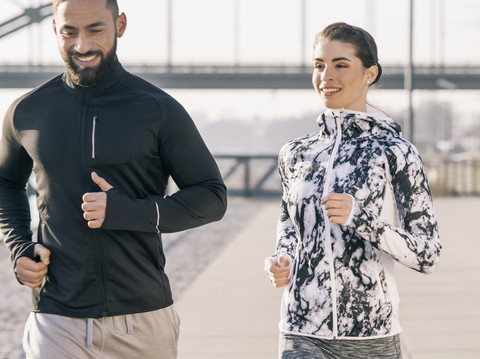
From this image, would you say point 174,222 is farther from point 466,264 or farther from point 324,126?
point 466,264

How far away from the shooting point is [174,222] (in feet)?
8.61

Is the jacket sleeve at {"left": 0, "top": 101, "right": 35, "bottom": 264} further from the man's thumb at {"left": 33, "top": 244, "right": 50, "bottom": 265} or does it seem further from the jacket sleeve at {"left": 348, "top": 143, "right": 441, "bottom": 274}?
the jacket sleeve at {"left": 348, "top": 143, "right": 441, "bottom": 274}

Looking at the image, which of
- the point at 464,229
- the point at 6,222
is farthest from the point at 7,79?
the point at 6,222

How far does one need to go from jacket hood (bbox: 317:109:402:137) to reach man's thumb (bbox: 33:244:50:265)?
1.06 m

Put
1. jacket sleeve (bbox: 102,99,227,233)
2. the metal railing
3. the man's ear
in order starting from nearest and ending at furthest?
jacket sleeve (bbox: 102,99,227,233), the man's ear, the metal railing

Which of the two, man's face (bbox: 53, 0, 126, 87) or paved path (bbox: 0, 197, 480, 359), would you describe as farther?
paved path (bbox: 0, 197, 480, 359)

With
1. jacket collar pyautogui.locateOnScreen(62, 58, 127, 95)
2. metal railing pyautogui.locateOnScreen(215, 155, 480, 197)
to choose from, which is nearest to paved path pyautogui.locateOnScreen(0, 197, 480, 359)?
jacket collar pyautogui.locateOnScreen(62, 58, 127, 95)

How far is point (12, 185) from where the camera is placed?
290cm

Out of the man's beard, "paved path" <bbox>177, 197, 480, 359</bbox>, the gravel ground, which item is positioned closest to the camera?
the man's beard

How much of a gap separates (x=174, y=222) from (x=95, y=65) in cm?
57

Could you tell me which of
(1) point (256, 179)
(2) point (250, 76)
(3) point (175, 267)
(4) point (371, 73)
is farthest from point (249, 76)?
(4) point (371, 73)

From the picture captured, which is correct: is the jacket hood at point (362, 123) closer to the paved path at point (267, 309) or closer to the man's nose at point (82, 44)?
the man's nose at point (82, 44)

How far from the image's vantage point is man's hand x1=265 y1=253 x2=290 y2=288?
2845 millimetres

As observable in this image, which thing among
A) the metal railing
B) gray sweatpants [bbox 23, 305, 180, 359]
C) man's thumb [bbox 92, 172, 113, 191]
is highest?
man's thumb [bbox 92, 172, 113, 191]
